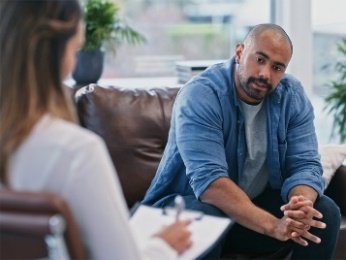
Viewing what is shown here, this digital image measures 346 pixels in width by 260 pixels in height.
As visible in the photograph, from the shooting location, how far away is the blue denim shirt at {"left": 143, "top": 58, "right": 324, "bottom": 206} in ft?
7.92

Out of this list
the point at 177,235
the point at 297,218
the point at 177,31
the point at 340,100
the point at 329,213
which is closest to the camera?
→ the point at 177,235

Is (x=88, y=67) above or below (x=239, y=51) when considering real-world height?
below

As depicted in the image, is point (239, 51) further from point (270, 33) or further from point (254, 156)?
point (254, 156)

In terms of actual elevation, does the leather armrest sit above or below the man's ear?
below

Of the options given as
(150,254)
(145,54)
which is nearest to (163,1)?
(145,54)

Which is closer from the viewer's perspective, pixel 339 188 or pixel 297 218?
pixel 297 218

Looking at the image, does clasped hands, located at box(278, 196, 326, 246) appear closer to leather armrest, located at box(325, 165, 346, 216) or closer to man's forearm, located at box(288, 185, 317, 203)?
man's forearm, located at box(288, 185, 317, 203)

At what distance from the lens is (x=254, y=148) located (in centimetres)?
257

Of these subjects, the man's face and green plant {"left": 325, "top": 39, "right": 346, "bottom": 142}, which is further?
green plant {"left": 325, "top": 39, "right": 346, "bottom": 142}

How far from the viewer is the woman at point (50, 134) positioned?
1258 mm

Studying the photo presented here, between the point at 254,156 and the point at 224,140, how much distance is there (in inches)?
5.2

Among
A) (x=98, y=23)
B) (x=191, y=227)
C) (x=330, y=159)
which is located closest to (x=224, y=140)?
(x=330, y=159)

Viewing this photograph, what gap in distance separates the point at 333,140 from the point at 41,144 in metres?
2.98

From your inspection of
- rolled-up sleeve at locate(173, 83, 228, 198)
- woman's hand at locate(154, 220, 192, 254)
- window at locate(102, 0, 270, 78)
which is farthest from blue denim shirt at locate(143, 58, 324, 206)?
window at locate(102, 0, 270, 78)
